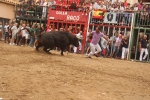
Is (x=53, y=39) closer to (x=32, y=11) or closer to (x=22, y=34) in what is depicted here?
(x=22, y=34)

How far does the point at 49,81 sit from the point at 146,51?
12.4 meters

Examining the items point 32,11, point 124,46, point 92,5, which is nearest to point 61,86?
point 124,46

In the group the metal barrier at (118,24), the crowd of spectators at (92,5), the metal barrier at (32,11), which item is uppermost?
the crowd of spectators at (92,5)

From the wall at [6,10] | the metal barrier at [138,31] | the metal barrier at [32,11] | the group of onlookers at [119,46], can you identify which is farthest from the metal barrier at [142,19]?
the wall at [6,10]

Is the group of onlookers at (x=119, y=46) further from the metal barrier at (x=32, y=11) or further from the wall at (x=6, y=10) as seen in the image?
the wall at (x=6, y=10)

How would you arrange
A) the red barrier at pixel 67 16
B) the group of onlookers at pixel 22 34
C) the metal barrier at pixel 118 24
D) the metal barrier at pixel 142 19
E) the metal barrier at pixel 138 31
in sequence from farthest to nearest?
1. the red barrier at pixel 67 16
2. the group of onlookers at pixel 22 34
3. the metal barrier at pixel 118 24
4. the metal barrier at pixel 138 31
5. the metal barrier at pixel 142 19

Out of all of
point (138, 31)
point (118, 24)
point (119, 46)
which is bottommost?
point (119, 46)

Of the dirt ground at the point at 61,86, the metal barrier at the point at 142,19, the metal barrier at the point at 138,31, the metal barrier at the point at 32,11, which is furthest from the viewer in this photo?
the metal barrier at the point at 32,11

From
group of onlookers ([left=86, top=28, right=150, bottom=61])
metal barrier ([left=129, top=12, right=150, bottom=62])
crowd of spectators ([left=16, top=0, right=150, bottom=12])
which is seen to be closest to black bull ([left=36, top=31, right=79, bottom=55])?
group of onlookers ([left=86, top=28, right=150, bottom=61])

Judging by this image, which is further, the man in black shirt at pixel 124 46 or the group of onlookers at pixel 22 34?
the group of onlookers at pixel 22 34

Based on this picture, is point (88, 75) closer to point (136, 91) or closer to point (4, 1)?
point (136, 91)

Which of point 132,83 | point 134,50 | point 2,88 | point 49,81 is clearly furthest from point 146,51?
point 2,88

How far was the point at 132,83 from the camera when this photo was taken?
26.1ft

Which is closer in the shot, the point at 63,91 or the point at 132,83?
the point at 63,91
